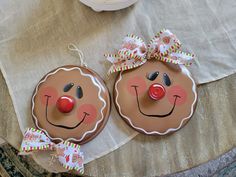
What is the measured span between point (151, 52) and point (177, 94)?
91 millimetres

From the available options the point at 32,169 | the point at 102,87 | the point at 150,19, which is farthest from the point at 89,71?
the point at 32,169

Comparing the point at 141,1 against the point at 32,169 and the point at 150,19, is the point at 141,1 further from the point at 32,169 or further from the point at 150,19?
the point at 32,169

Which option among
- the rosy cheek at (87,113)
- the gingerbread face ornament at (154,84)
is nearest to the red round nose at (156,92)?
the gingerbread face ornament at (154,84)

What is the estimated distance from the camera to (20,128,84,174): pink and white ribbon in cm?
54

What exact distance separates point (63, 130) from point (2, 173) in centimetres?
55

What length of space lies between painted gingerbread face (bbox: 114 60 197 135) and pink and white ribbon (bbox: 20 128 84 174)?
0.11m

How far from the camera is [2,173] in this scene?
39.1 inches

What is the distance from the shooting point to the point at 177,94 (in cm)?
56

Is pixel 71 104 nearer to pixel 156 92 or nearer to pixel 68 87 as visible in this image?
pixel 68 87

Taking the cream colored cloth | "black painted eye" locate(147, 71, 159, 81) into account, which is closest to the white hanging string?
the cream colored cloth

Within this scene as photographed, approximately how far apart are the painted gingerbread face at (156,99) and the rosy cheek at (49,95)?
112 millimetres

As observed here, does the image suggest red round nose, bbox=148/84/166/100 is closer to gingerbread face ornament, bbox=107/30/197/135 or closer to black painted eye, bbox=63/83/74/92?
gingerbread face ornament, bbox=107/30/197/135

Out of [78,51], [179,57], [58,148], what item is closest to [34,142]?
[58,148]

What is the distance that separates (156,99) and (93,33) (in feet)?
0.64
